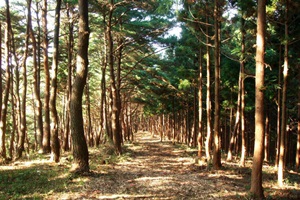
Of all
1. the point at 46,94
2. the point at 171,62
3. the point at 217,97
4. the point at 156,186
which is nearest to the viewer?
the point at 156,186

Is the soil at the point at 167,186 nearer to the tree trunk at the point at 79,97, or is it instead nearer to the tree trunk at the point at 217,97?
the tree trunk at the point at 217,97

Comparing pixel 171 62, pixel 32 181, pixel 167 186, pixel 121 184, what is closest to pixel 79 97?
pixel 32 181

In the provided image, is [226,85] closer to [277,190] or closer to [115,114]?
[115,114]

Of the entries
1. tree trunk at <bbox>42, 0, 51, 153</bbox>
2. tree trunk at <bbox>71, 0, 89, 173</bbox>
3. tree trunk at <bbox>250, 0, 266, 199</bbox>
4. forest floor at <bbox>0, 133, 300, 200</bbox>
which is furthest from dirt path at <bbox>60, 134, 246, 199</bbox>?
tree trunk at <bbox>42, 0, 51, 153</bbox>

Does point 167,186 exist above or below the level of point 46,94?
below

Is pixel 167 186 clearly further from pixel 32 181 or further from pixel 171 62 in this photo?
pixel 171 62

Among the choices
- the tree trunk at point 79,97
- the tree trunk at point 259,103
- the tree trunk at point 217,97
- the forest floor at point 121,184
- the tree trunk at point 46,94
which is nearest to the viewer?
the tree trunk at point 259,103

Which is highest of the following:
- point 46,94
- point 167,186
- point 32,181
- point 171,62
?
point 171,62

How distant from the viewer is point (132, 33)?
17.0 metres

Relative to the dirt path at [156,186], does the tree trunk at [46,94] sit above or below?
above

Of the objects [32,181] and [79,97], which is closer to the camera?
[32,181]

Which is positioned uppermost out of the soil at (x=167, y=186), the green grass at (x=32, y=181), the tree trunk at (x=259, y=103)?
the tree trunk at (x=259, y=103)

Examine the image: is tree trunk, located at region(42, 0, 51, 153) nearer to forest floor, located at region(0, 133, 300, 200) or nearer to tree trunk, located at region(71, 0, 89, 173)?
forest floor, located at region(0, 133, 300, 200)

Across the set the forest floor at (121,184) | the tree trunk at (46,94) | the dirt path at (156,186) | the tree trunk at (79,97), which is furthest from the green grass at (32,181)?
the tree trunk at (46,94)
